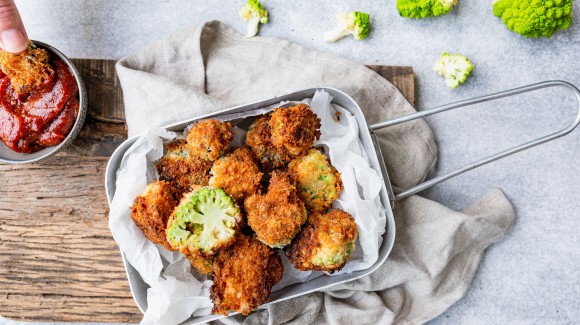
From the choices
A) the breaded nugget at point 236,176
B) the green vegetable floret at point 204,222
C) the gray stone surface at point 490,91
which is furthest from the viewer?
the gray stone surface at point 490,91

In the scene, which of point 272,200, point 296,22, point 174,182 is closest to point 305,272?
point 272,200

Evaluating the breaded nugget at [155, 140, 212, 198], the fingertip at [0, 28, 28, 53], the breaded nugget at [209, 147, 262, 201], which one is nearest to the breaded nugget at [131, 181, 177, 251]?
the breaded nugget at [155, 140, 212, 198]

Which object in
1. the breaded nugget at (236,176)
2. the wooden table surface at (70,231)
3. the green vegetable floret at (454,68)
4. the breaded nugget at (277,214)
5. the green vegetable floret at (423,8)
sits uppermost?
the green vegetable floret at (423,8)

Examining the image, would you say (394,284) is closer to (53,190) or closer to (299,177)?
(299,177)

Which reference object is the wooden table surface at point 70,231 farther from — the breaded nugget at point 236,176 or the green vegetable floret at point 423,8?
the green vegetable floret at point 423,8

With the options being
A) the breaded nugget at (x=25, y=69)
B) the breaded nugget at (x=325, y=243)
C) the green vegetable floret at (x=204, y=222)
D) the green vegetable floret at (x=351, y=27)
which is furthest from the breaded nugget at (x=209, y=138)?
the green vegetable floret at (x=351, y=27)

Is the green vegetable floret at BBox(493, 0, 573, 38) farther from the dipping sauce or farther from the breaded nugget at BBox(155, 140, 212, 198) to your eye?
the dipping sauce

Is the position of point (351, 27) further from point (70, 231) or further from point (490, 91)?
point (70, 231)
